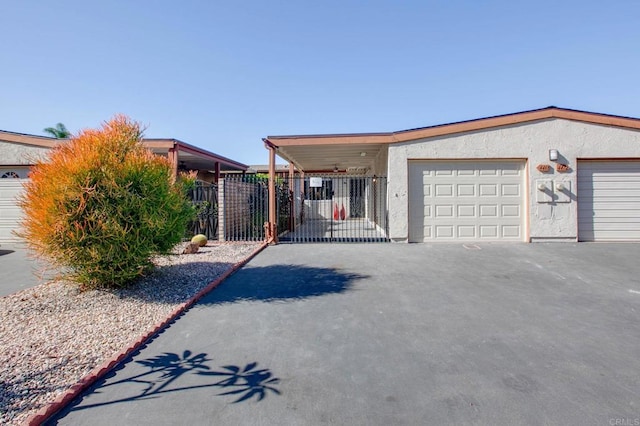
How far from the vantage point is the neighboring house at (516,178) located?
29.9 ft

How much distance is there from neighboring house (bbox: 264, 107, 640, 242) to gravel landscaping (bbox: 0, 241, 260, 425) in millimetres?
6017

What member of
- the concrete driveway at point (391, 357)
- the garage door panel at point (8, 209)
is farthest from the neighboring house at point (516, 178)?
the garage door panel at point (8, 209)

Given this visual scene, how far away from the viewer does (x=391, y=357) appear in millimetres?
2967

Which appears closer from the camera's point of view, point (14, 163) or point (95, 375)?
point (95, 375)

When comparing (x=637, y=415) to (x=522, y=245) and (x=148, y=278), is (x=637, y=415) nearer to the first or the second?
(x=148, y=278)

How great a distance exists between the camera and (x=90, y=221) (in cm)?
448

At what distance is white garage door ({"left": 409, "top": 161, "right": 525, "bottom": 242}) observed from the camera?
9.38 m

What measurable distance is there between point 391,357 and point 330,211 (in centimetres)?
1128

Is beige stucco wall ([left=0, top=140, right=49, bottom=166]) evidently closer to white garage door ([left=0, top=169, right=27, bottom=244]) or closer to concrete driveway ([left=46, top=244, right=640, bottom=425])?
white garage door ([left=0, top=169, right=27, bottom=244])

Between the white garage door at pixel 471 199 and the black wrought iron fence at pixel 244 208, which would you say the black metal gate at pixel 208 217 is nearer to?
the black wrought iron fence at pixel 244 208

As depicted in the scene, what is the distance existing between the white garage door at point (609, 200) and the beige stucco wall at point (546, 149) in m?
0.34

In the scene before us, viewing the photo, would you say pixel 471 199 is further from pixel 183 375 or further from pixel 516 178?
pixel 183 375

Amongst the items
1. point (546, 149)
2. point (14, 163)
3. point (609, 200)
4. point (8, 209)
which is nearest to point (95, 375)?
point (546, 149)

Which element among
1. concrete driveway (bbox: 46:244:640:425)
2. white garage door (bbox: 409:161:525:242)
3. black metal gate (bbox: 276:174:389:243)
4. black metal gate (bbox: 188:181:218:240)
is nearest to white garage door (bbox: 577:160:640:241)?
white garage door (bbox: 409:161:525:242)
